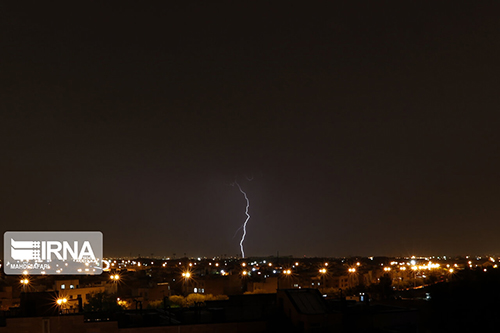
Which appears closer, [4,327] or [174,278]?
[4,327]

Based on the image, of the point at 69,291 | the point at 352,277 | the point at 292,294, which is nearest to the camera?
the point at 292,294

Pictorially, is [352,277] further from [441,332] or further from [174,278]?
[441,332]

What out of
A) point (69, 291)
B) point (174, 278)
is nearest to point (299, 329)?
point (69, 291)

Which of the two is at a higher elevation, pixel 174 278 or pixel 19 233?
pixel 19 233

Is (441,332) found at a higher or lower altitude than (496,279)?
lower

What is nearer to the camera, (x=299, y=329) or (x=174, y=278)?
(x=299, y=329)

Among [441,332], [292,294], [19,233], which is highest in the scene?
[19,233]

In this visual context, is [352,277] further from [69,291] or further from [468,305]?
[468,305]

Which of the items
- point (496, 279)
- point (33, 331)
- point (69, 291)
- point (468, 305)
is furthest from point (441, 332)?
point (69, 291)

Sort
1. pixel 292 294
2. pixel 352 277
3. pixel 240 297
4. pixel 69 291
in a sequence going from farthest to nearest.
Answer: pixel 352 277
pixel 69 291
pixel 240 297
pixel 292 294
